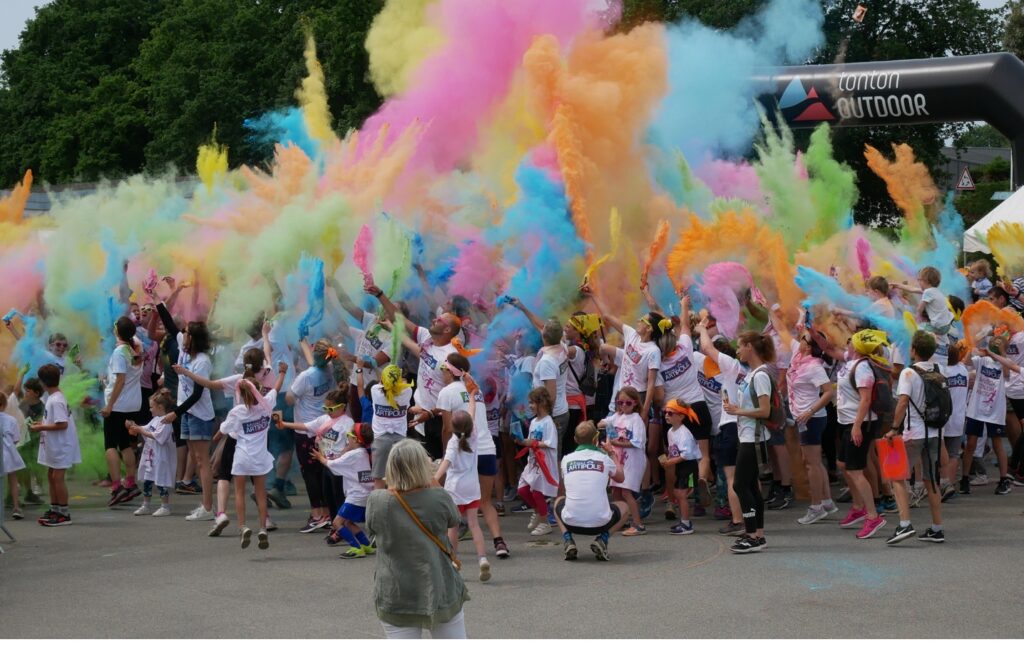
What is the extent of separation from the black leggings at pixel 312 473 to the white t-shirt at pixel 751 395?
3.51 meters

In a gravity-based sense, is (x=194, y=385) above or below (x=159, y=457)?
above

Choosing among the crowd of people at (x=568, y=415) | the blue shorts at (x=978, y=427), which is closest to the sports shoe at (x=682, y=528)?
the crowd of people at (x=568, y=415)

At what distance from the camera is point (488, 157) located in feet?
45.5

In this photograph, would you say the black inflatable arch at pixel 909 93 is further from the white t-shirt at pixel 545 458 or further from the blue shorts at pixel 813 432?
the white t-shirt at pixel 545 458

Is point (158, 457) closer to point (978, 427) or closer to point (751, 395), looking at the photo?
point (751, 395)

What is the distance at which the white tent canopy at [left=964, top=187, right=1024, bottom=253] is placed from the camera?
17.4 meters

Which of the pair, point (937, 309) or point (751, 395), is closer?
point (751, 395)

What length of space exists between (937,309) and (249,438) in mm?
6085

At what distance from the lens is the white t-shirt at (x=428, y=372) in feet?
33.7

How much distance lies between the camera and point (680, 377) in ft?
34.9

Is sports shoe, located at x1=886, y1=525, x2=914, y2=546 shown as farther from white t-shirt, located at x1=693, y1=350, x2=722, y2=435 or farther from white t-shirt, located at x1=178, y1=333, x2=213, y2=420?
white t-shirt, located at x1=178, y1=333, x2=213, y2=420

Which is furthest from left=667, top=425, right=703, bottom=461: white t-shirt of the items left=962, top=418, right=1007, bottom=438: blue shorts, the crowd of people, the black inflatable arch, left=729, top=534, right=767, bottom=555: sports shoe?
the black inflatable arch

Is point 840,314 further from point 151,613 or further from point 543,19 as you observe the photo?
point 151,613

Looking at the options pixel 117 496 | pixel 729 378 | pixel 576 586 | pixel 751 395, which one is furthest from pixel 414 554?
pixel 117 496
